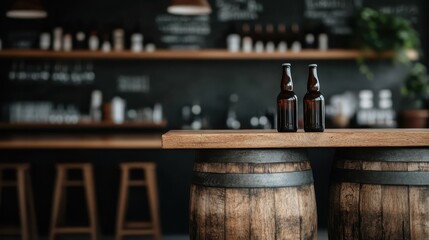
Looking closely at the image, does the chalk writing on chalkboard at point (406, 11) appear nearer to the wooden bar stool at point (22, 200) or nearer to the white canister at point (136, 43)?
the white canister at point (136, 43)

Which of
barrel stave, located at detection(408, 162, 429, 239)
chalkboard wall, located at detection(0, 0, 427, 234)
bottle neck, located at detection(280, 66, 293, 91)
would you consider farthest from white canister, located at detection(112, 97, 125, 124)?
barrel stave, located at detection(408, 162, 429, 239)

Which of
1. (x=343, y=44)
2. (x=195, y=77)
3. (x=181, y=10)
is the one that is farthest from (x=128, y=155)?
(x=343, y=44)

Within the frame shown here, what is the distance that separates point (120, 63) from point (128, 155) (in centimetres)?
97

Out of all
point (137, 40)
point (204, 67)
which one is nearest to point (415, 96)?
point (204, 67)

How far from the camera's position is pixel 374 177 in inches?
104

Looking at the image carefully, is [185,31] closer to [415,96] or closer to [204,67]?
[204,67]

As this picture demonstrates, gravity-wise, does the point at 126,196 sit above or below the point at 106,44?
below

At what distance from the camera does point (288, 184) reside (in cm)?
262

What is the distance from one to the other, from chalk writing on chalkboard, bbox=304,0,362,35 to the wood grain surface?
4.00m

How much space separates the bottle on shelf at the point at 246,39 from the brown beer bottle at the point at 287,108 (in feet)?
10.3

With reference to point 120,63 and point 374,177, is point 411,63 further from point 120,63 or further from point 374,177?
point 374,177

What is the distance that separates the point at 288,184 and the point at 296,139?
0.19m

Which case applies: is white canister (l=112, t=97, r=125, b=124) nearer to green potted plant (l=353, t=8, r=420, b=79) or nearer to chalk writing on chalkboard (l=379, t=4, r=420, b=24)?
green potted plant (l=353, t=8, r=420, b=79)

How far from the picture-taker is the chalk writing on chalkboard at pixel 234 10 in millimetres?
6445
